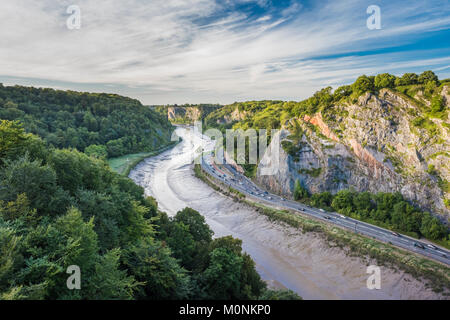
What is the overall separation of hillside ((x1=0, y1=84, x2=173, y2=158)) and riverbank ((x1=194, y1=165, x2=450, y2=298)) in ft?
156

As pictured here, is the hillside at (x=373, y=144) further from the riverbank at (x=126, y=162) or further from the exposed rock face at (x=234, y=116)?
the exposed rock face at (x=234, y=116)

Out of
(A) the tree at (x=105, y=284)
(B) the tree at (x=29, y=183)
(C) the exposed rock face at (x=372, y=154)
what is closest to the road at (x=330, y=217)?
(C) the exposed rock face at (x=372, y=154)

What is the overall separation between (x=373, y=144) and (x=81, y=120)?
91.0 metres

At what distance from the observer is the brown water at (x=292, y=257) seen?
23969mm

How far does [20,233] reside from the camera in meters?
10.3

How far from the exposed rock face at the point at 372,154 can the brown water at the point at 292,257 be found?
12.0 metres

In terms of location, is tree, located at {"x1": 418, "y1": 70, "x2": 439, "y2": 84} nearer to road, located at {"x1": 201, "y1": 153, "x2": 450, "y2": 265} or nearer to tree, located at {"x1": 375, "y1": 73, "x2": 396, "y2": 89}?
tree, located at {"x1": 375, "y1": 73, "x2": 396, "y2": 89}

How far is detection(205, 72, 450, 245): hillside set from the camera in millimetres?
34438

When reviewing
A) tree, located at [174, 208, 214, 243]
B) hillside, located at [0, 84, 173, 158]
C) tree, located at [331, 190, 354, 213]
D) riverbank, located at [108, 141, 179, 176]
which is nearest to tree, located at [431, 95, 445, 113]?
tree, located at [331, 190, 354, 213]

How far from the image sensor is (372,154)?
39812 millimetres

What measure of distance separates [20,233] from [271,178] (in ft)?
144
